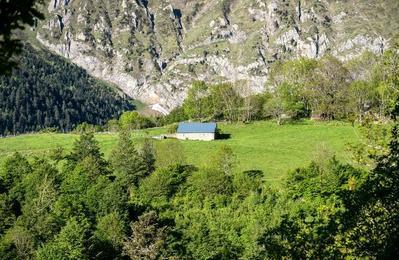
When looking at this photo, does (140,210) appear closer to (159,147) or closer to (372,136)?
(159,147)

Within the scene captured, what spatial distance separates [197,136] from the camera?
120438mm

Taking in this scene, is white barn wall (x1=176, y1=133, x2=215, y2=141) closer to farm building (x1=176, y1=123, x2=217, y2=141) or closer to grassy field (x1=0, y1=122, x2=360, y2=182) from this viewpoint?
farm building (x1=176, y1=123, x2=217, y2=141)

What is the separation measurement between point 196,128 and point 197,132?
196 centimetres

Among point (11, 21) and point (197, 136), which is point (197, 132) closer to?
point (197, 136)

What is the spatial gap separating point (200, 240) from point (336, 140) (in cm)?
4859

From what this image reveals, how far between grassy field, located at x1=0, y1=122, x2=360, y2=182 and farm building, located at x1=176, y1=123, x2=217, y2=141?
15.4ft

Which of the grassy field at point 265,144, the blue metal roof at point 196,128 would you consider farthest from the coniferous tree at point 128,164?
the blue metal roof at point 196,128

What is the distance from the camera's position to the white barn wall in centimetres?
11881

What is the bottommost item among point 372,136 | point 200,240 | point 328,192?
point 200,240

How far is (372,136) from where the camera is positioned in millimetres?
20938

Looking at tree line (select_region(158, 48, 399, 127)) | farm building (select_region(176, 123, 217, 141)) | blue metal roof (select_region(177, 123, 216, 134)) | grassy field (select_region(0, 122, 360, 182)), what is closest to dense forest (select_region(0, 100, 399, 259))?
grassy field (select_region(0, 122, 360, 182))

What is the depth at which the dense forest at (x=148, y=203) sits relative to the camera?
63.9 metres

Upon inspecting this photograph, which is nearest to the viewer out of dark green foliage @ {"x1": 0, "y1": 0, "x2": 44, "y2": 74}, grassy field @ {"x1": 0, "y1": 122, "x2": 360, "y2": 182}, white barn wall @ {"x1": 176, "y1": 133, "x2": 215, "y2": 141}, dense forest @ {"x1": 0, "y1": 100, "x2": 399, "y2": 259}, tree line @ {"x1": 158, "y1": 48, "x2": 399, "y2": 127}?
dark green foliage @ {"x1": 0, "y1": 0, "x2": 44, "y2": 74}

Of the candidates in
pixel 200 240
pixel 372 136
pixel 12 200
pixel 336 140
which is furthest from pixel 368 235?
pixel 336 140
